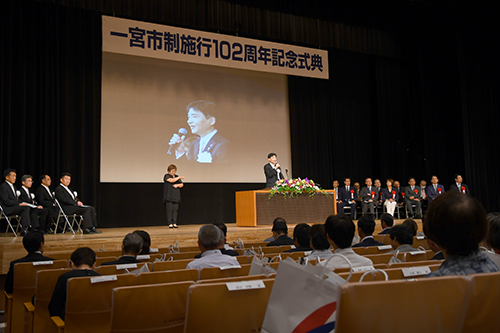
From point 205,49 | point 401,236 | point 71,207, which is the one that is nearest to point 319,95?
point 205,49

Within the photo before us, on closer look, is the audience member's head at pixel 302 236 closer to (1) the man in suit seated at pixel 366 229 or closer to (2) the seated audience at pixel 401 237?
(1) the man in suit seated at pixel 366 229

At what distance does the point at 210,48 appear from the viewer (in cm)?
855

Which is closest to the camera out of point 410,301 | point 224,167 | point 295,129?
point 410,301

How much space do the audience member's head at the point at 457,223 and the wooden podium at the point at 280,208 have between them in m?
5.86

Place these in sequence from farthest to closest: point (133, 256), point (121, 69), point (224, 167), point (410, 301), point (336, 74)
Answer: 1. point (336, 74)
2. point (224, 167)
3. point (121, 69)
4. point (133, 256)
5. point (410, 301)

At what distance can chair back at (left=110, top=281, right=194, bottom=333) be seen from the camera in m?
1.59

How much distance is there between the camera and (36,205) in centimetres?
688

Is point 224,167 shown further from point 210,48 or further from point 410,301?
point 410,301

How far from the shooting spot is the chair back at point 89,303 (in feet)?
6.39

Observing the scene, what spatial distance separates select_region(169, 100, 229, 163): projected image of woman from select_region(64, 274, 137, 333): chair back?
25.8 ft

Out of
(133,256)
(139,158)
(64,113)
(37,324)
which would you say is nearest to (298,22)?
(139,158)

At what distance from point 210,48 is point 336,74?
4.73 metres

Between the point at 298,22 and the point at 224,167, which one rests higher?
the point at 298,22

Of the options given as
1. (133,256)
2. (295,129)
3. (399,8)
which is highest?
(399,8)
